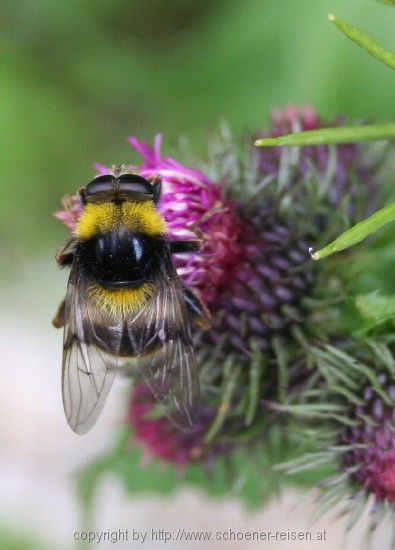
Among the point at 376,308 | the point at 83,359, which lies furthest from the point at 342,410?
the point at 83,359

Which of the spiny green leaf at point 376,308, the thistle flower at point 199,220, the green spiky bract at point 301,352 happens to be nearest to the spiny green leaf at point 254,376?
the green spiky bract at point 301,352

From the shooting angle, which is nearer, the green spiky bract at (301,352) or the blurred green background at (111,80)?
the green spiky bract at (301,352)

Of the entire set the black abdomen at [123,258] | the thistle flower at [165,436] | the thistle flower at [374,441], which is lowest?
the thistle flower at [374,441]

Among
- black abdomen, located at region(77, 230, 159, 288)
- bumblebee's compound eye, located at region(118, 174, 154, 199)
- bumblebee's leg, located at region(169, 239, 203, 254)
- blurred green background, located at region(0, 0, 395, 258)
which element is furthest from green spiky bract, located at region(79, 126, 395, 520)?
blurred green background, located at region(0, 0, 395, 258)

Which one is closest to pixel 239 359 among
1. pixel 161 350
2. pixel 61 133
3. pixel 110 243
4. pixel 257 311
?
pixel 257 311

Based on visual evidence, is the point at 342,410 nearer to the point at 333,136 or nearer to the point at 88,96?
the point at 333,136

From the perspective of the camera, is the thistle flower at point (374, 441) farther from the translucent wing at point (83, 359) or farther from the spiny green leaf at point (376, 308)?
the translucent wing at point (83, 359)

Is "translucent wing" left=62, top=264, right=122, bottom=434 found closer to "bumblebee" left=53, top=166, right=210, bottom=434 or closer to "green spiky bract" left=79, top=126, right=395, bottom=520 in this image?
"bumblebee" left=53, top=166, right=210, bottom=434
